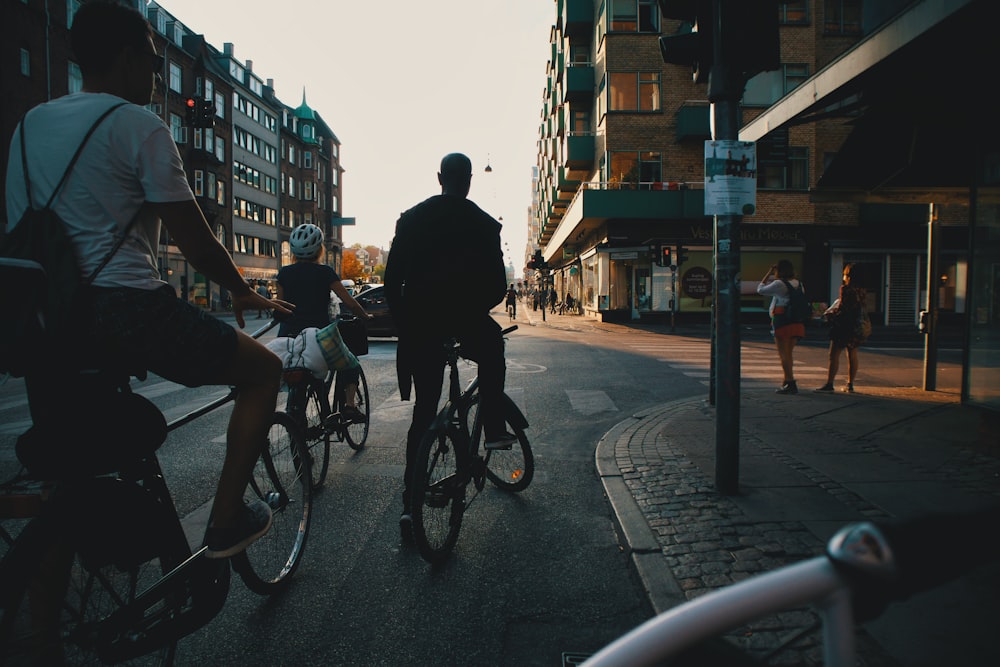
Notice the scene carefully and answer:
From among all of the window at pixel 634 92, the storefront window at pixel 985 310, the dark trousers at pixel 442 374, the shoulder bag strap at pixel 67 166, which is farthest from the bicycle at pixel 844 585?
the window at pixel 634 92

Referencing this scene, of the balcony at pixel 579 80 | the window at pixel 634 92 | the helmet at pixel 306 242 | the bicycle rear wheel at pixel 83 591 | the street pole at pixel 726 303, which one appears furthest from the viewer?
the balcony at pixel 579 80

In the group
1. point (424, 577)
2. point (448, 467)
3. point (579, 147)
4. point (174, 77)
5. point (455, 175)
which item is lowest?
point (424, 577)

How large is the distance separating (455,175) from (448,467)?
1.64 m

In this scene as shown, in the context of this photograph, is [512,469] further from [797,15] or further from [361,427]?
[797,15]

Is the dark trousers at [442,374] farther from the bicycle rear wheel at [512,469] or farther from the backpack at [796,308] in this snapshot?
the backpack at [796,308]

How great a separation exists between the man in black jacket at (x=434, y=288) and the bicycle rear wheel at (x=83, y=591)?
154 centimetres

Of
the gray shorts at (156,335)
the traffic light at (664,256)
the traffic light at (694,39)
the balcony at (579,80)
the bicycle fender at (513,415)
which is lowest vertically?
the bicycle fender at (513,415)

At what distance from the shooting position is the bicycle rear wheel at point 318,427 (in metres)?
4.57

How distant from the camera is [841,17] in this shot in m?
30.5

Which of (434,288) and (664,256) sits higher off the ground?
(664,256)

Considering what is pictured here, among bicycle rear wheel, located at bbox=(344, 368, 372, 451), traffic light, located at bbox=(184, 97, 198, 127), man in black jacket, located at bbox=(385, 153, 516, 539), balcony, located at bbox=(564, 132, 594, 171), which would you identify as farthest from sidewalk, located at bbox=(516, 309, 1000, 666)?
balcony, located at bbox=(564, 132, 594, 171)

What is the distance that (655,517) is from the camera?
404 cm

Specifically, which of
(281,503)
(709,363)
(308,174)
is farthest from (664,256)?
(308,174)

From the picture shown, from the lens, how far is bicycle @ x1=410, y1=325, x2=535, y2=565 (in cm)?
335
